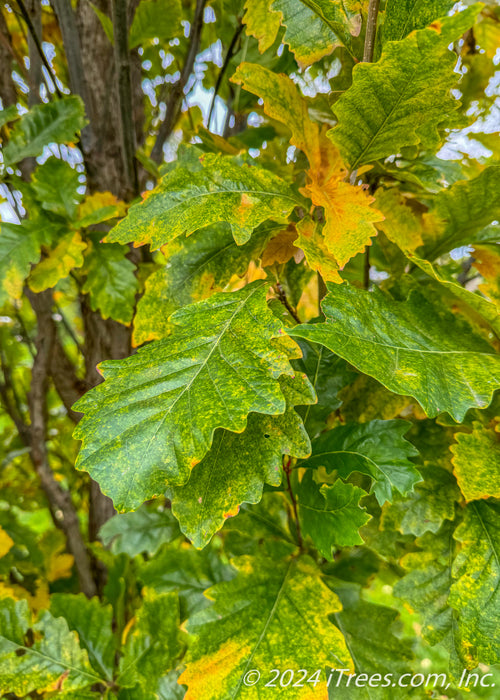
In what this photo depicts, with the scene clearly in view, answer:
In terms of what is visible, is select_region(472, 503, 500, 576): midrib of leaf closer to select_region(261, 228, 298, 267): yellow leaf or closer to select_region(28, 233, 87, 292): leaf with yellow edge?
select_region(261, 228, 298, 267): yellow leaf

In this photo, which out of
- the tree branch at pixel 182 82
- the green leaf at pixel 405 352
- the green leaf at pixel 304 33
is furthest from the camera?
the tree branch at pixel 182 82

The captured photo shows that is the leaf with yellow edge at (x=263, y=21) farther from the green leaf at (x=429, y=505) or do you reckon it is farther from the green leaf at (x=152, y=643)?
the green leaf at (x=152, y=643)

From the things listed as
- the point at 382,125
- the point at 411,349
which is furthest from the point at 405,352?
the point at 382,125

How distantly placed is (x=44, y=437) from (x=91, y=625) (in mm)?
477

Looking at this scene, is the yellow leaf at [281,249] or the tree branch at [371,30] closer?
the tree branch at [371,30]

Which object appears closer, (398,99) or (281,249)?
(398,99)

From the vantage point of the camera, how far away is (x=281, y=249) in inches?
21.3

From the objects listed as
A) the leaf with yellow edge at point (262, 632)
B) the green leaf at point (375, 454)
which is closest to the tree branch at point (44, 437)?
the leaf with yellow edge at point (262, 632)

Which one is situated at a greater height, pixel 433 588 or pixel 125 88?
pixel 125 88

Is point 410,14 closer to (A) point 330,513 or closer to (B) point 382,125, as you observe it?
(B) point 382,125

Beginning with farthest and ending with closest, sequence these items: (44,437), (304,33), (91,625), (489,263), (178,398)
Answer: (44,437), (91,625), (489,263), (304,33), (178,398)

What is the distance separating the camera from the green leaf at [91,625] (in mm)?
713

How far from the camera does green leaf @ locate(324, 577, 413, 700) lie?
52 centimetres

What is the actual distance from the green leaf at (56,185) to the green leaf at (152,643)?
2.17 feet
